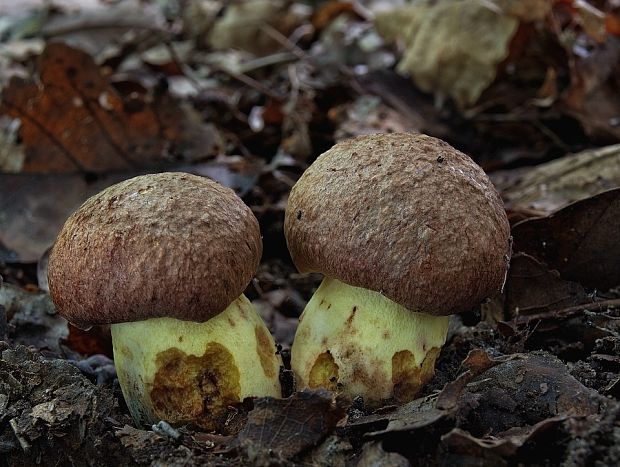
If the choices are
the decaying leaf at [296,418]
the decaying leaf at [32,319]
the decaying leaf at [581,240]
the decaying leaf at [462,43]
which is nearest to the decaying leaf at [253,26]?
the decaying leaf at [462,43]

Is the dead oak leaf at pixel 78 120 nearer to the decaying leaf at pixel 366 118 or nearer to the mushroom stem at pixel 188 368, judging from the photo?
the decaying leaf at pixel 366 118

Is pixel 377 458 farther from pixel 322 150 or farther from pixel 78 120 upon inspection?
pixel 322 150

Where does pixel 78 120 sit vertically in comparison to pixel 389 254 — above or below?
below

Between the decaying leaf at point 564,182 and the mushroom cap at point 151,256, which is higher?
the mushroom cap at point 151,256

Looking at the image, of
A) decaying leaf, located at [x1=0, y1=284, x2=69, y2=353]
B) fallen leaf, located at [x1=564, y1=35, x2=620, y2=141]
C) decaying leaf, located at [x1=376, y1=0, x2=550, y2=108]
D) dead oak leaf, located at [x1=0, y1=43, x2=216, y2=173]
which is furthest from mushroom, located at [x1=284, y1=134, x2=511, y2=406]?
decaying leaf, located at [x1=376, y1=0, x2=550, y2=108]

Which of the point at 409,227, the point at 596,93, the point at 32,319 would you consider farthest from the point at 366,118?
the point at 409,227
